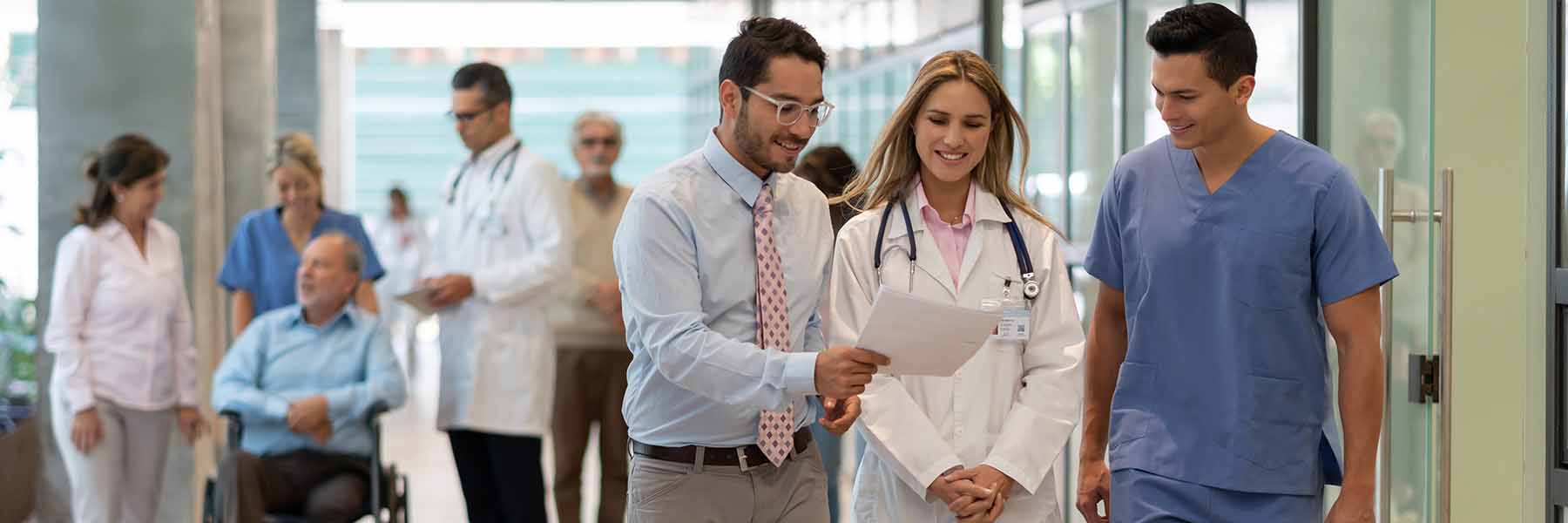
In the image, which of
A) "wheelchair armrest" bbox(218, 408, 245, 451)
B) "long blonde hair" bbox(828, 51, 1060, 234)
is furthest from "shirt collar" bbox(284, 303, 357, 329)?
"long blonde hair" bbox(828, 51, 1060, 234)

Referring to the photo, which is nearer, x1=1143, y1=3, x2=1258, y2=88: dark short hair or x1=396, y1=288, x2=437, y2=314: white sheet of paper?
x1=1143, y1=3, x2=1258, y2=88: dark short hair

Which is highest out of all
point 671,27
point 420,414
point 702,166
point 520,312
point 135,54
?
point 671,27

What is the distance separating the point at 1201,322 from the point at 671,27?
11.8 meters

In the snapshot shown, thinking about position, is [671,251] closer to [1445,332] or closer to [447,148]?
[1445,332]

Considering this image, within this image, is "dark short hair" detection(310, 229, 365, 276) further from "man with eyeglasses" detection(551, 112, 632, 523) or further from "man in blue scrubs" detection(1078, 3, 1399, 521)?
"man in blue scrubs" detection(1078, 3, 1399, 521)

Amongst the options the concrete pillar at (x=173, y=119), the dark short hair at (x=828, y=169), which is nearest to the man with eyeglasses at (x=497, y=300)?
the dark short hair at (x=828, y=169)

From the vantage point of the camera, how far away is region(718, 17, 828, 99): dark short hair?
2393mm

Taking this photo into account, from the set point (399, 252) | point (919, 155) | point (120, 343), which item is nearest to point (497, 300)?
point (120, 343)

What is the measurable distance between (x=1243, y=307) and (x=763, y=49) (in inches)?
33.0

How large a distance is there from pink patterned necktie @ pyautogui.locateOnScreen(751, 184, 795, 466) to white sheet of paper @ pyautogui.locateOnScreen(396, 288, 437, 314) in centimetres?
233

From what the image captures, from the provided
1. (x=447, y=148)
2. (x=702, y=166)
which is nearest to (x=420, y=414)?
(x=702, y=166)

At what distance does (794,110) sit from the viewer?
2.39 meters

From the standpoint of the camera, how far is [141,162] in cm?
490

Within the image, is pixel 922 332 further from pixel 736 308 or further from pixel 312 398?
pixel 312 398
